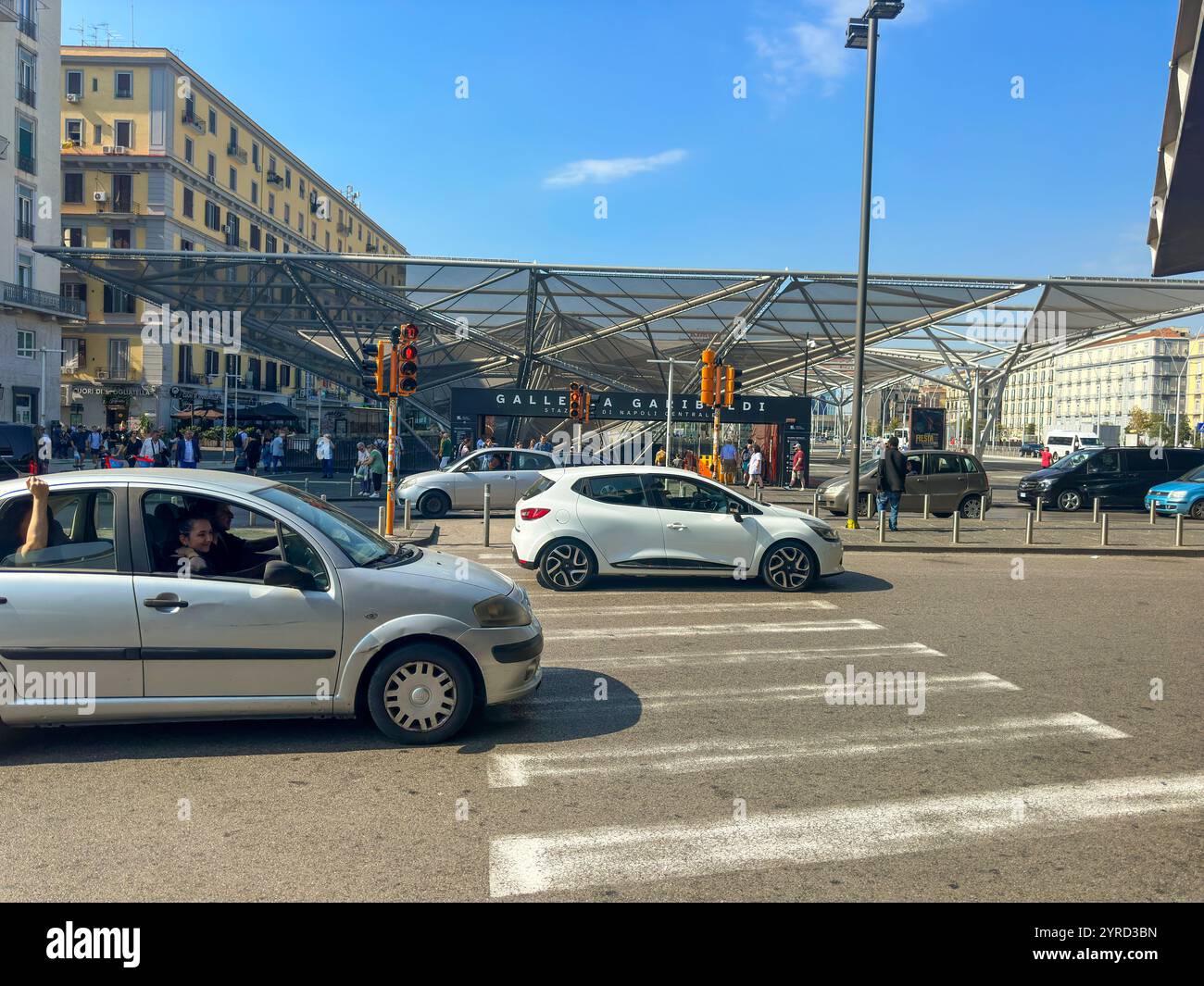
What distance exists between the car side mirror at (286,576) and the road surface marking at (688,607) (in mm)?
4418

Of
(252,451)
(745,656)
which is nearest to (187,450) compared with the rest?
(252,451)

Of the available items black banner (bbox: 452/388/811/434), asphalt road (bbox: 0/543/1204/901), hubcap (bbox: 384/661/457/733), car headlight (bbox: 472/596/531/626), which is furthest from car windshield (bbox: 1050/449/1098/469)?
hubcap (bbox: 384/661/457/733)

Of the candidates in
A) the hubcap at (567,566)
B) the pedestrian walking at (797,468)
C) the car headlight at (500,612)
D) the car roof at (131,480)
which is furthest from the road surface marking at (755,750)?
the pedestrian walking at (797,468)

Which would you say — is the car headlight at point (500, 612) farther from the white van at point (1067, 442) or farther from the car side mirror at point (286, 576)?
the white van at point (1067, 442)

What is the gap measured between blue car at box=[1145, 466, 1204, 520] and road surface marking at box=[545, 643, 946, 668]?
18177mm

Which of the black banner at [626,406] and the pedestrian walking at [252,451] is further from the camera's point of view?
the black banner at [626,406]

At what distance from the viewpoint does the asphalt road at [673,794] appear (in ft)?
12.8

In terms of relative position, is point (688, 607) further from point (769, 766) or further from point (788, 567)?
point (769, 766)

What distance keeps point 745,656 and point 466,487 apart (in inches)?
554

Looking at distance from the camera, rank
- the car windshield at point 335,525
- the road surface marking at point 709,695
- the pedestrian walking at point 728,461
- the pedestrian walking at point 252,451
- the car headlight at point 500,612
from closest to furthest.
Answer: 1. the car headlight at point 500,612
2. the car windshield at point 335,525
3. the road surface marking at point 709,695
4. the pedestrian walking at point 252,451
5. the pedestrian walking at point 728,461

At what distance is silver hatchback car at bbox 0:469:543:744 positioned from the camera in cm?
523
